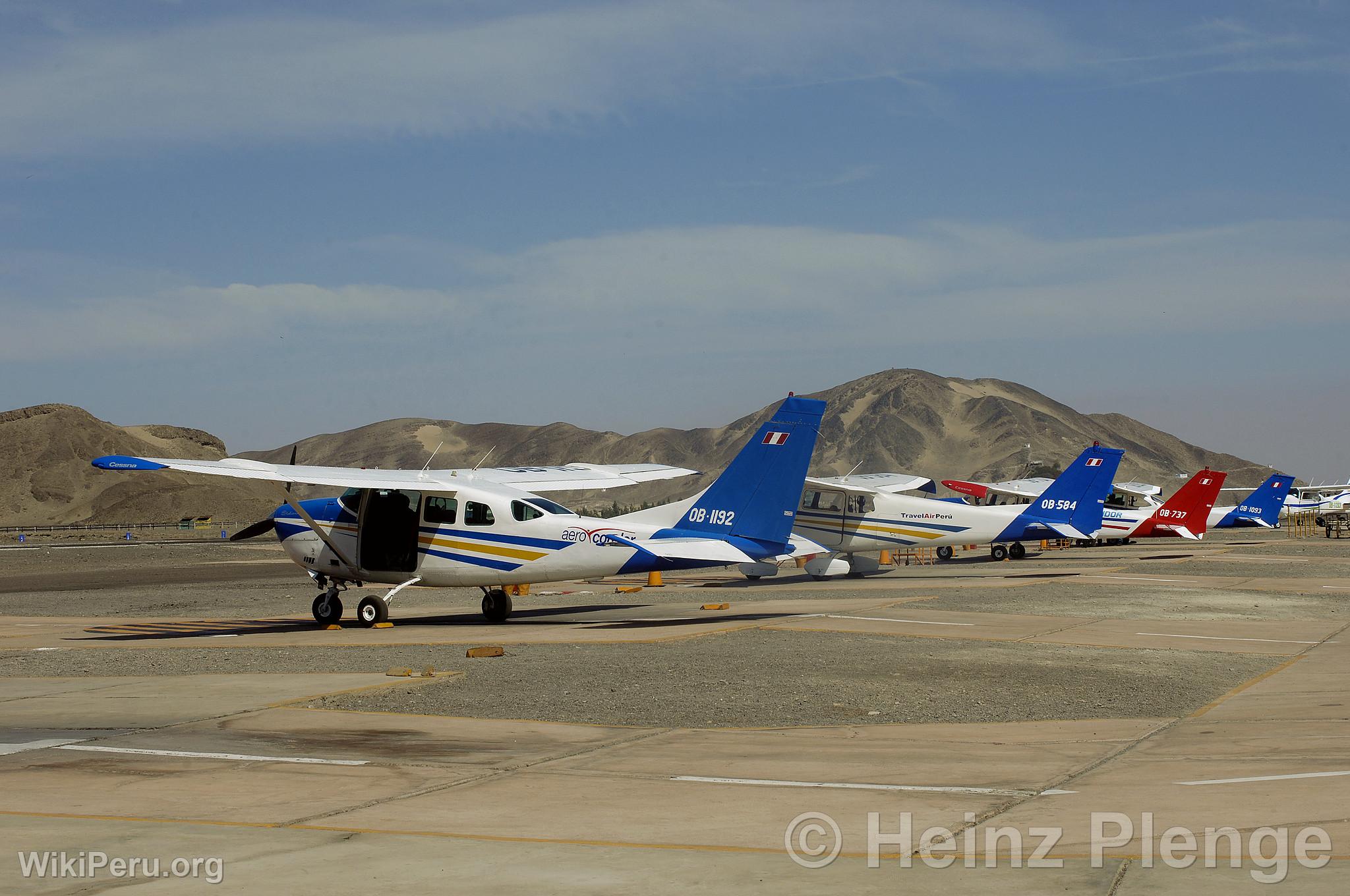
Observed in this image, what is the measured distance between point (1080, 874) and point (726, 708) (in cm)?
549

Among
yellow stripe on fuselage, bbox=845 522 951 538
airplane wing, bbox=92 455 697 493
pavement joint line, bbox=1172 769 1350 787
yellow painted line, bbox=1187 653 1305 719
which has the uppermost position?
airplane wing, bbox=92 455 697 493

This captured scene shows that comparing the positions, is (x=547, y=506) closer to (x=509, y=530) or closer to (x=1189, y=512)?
(x=509, y=530)

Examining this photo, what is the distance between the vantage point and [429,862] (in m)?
5.75

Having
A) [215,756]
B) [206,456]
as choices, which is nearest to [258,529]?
[215,756]

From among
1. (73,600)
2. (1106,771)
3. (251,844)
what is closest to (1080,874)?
(1106,771)

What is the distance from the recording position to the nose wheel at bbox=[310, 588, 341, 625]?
1948 centimetres

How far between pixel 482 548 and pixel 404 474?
1874 mm

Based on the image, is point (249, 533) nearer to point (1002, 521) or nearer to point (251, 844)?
point (251, 844)

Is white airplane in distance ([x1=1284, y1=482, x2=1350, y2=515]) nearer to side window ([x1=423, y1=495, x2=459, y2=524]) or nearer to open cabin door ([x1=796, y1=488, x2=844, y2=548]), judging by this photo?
open cabin door ([x1=796, y1=488, x2=844, y2=548])

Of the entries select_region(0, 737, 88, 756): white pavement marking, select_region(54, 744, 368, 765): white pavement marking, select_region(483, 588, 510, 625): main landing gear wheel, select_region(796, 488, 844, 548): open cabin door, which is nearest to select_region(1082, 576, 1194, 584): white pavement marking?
select_region(796, 488, 844, 548): open cabin door

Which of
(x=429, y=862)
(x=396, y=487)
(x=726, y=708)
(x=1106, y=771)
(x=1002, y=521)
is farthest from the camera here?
(x=1002, y=521)

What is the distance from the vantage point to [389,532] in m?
19.6

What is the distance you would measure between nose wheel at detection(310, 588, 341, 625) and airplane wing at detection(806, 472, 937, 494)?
45.5 ft

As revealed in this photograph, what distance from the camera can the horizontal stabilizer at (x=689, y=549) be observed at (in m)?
18.2
